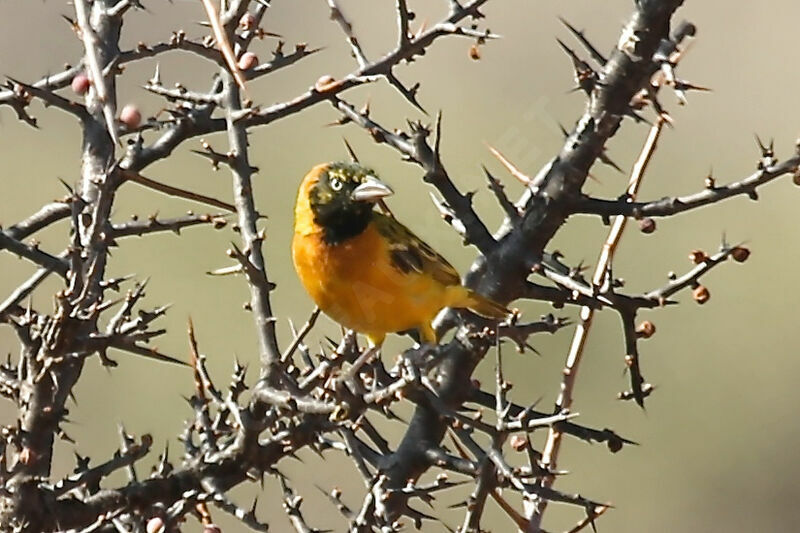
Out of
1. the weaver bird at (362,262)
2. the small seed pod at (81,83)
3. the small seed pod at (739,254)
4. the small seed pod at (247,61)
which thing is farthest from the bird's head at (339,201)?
the small seed pod at (739,254)

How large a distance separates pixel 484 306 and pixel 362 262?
62 centimetres

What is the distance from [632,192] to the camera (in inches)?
79.4

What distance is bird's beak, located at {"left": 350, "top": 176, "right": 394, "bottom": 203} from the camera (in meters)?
2.37

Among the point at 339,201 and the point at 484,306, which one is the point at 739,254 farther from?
the point at 339,201

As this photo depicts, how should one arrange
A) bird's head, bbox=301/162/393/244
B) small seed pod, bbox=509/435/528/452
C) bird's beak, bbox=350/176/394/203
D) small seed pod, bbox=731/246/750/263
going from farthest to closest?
1. bird's head, bbox=301/162/393/244
2. bird's beak, bbox=350/176/394/203
3. small seed pod, bbox=509/435/528/452
4. small seed pod, bbox=731/246/750/263

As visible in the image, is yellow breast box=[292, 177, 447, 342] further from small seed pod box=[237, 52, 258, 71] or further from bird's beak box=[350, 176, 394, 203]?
small seed pod box=[237, 52, 258, 71]

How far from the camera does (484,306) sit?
1981 mm

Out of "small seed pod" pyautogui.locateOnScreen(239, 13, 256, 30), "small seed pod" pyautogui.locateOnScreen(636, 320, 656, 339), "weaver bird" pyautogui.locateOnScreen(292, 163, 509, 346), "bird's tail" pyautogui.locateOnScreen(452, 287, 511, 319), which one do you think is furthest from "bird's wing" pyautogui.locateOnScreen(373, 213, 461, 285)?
"small seed pod" pyautogui.locateOnScreen(239, 13, 256, 30)

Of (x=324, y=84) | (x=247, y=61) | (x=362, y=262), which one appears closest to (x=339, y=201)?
(x=362, y=262)

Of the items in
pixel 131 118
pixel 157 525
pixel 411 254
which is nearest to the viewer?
pixel 157 525

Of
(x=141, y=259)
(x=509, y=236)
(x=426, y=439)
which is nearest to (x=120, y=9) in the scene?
(x=509, y=236)

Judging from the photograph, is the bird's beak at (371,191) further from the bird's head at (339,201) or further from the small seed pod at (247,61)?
the small seed pod at (247,61)

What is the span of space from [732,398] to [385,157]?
208 cm

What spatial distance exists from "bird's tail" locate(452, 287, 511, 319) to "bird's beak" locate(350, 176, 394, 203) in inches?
14.7
